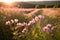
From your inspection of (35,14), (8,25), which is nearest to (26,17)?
(35,14)

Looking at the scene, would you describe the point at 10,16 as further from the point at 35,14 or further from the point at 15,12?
the point at 35,14

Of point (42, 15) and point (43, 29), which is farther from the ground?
point (42, 15)

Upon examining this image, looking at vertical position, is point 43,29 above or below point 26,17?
below

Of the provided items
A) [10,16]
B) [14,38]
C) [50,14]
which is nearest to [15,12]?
[10,16]

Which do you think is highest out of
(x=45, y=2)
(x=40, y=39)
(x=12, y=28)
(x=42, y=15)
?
(x=45, y=2)

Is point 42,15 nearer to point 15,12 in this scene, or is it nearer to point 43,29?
point 43,29

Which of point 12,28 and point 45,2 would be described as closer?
point 12,28
